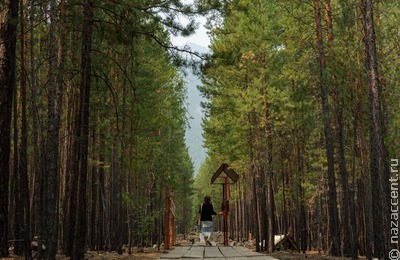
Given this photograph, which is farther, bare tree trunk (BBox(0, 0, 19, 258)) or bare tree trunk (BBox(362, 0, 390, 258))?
bare tree trunk (BBox(362, 0, 390, 258))

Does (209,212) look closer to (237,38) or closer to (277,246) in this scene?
(237,38)

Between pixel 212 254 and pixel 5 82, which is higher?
pixel 5 82

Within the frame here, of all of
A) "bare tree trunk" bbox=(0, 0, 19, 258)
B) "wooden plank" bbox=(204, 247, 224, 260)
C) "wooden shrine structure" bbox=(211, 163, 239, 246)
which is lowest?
"wooden plank" bbox=(204, 247, 224, 260)

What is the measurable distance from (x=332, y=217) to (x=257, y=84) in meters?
7.84

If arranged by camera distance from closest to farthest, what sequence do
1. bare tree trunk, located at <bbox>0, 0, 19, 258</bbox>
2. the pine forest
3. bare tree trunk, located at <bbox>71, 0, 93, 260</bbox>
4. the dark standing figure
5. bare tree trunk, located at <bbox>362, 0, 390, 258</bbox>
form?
1. bare tree trunk, located at <bbox>0, 0, 19, 258</bbox>
2. the pine forest
3. bare tree trunk, located at <bbox>71, 0, 93, 260</bbox>
4. bare tree trunk, located at <bbox>362, 0, 390, 258</bbox>
5. the dark standing figure

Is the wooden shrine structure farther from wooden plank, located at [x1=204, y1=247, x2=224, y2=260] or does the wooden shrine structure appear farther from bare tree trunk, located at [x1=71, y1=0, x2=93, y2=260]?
bare tree trunk, located at [x1=71, y1=0, x2=93, y2=260]

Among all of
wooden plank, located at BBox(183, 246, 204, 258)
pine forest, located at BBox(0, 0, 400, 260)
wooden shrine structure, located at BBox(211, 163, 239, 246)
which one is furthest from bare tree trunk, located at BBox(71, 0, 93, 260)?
wooden shrine structure, located at BBox(211, 163, 239, 246)

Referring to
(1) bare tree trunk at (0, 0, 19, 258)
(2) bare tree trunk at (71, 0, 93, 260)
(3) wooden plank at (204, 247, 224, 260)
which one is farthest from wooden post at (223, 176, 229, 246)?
(1) bare tree trunk at (0, 0, 19, 258)

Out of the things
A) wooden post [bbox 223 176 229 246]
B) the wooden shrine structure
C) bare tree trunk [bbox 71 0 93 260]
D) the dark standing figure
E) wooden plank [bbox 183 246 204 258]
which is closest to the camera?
wooden plank [bbox 183 246 204 258]

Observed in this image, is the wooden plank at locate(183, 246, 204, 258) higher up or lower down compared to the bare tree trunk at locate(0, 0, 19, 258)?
lower down

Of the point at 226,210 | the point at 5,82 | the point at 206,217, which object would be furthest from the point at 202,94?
the point at 5,82

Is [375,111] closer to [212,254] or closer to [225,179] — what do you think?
[212,254]

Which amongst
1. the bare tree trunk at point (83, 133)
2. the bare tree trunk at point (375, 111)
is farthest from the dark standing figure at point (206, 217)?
the bare tree trunk at point (375, 111)

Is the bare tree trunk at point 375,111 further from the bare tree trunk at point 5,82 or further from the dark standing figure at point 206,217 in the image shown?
the bare tree trunk at point 5,82
